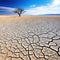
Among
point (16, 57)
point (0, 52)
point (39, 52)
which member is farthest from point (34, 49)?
point (0, 52)

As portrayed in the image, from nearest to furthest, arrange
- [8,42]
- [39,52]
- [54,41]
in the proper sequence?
[39,52]
[54,41]
[8,42]

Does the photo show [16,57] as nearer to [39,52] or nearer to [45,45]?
[39,52]

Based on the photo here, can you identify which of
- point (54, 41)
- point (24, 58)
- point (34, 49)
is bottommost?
point (24, 58)

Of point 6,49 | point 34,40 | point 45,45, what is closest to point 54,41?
point 45,45

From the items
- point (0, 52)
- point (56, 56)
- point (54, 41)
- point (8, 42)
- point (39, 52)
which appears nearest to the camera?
point (56, 56)

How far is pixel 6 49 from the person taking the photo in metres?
2.16

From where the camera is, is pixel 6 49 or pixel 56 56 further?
pixel 6 49

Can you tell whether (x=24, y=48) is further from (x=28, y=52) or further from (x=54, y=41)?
(x=54, y=41)

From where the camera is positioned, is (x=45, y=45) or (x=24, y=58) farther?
(x=45, y=45)

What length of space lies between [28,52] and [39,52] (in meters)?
0.24

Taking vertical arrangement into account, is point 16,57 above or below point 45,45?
below

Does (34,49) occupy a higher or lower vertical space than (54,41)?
lower

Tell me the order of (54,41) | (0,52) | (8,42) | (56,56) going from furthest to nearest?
(8,42) < (54,41) < (0,52) < (56,56)

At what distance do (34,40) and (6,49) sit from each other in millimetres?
763
